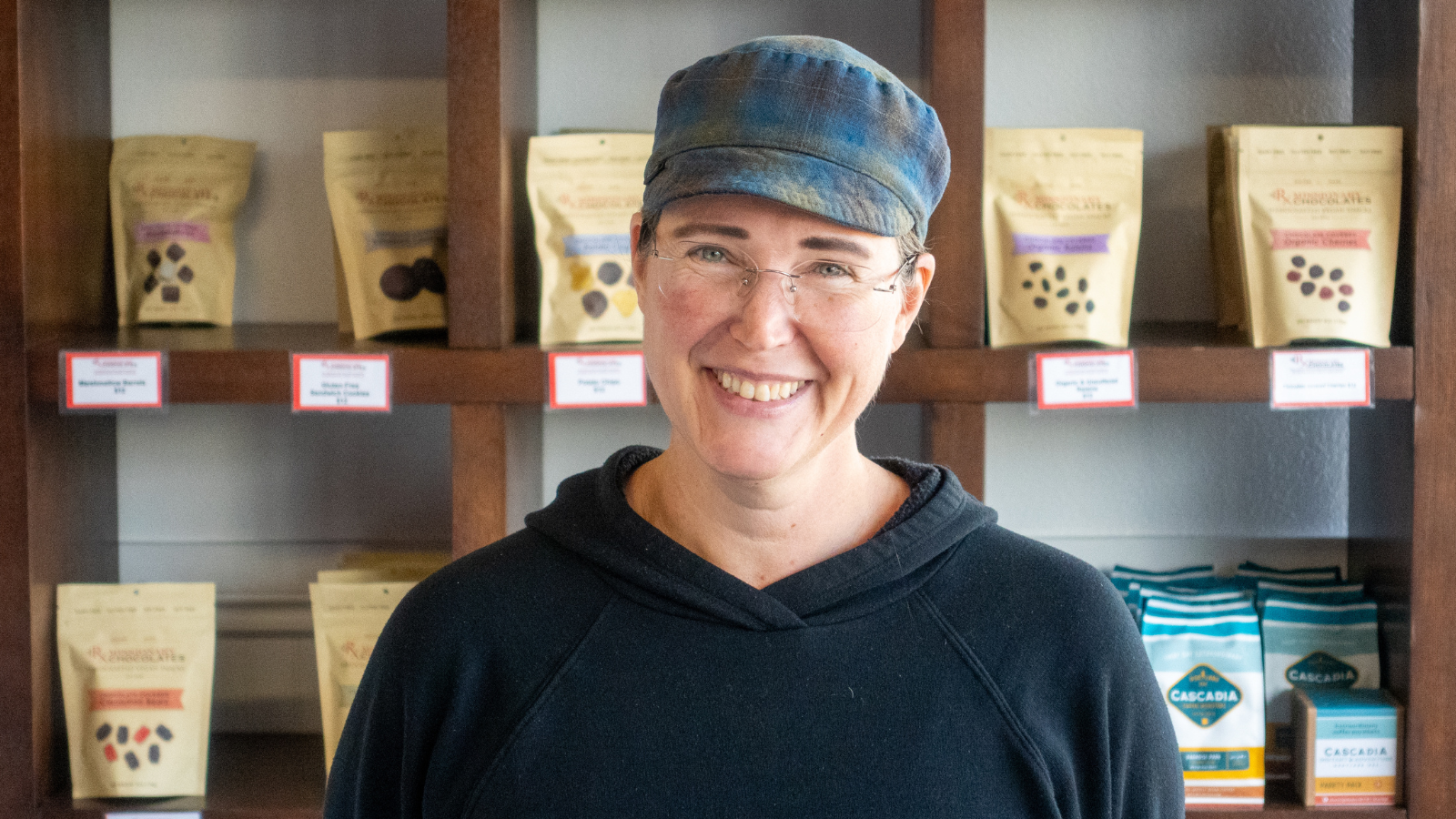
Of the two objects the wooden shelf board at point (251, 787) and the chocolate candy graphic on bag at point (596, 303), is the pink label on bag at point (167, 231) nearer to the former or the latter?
the chocolate candy graphic on bag at point (596, 303)

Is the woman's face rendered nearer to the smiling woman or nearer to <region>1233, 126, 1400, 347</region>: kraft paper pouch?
the smiling woman

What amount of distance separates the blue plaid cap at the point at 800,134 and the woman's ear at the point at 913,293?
0.22 ft

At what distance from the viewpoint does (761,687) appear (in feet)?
2.92

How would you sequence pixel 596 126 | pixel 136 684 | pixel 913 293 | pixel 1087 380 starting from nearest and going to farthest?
pixel 913 293, pixel 1087 380, pixel 136 684, pixel 596 126

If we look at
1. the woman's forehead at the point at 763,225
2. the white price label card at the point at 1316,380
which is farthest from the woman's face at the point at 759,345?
the white price label card at the point at 1316,380

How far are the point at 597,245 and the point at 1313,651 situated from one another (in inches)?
46.3

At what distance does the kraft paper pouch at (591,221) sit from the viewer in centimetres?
169

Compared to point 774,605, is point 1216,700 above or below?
below

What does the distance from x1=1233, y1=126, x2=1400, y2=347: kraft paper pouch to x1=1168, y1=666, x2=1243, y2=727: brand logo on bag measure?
0.47m

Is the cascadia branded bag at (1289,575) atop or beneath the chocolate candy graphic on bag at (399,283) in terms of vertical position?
beneath

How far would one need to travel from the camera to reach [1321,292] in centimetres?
166

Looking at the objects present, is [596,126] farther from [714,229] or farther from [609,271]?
[714,229]

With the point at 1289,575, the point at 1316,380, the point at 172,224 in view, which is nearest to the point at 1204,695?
the point at 1289,575

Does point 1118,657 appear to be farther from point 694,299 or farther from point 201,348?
point 201,348
